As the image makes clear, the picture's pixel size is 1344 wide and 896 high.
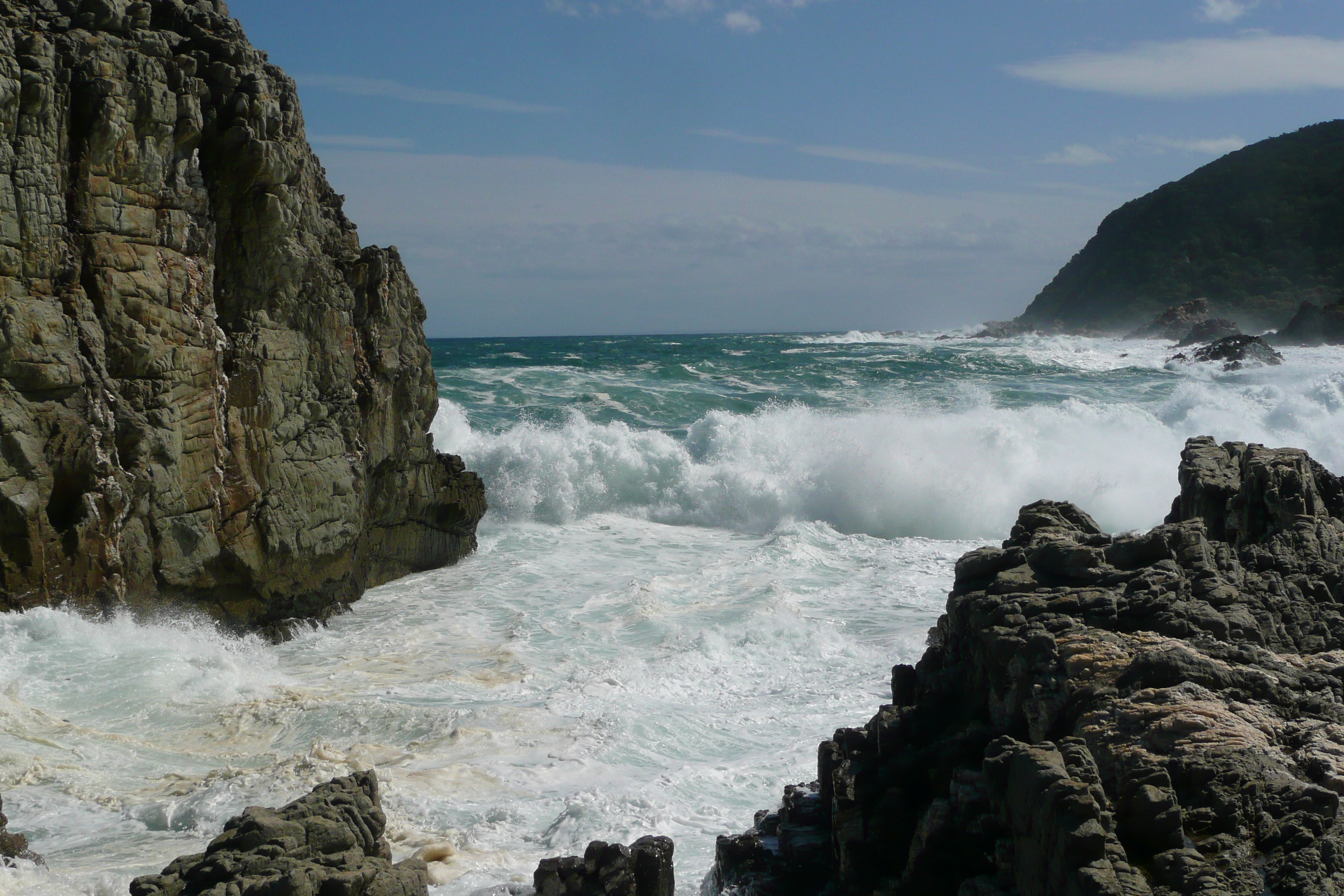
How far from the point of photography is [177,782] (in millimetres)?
6496

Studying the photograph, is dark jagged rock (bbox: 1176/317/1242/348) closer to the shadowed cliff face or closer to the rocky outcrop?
the shadowed cliff face

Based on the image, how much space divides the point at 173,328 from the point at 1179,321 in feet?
185

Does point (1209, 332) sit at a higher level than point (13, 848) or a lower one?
higher

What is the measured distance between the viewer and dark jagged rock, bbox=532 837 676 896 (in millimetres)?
4633

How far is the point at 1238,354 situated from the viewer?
113 ft

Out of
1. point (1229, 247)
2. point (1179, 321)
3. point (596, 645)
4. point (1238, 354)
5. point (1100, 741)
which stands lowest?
point (596, 645)

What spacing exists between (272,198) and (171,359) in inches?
78.7

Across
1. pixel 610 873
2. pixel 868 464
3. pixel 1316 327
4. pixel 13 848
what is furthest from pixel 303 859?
pixel 1316 327

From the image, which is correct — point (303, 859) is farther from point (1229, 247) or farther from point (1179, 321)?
point (1229, 247)

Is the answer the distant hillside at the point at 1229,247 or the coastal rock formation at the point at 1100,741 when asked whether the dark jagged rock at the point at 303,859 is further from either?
the distant hillside at the point at 1229,247

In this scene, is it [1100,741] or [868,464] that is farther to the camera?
[868,464]

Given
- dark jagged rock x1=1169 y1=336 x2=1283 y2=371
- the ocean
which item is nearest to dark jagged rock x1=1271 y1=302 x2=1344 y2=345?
dark jagged rock x1=1169 y1=336 x2=1283 y2=371

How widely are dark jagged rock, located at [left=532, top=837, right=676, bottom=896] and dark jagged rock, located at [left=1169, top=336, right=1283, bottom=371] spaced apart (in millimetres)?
32637

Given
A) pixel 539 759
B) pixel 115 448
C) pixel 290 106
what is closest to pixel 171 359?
pixel 115 448
